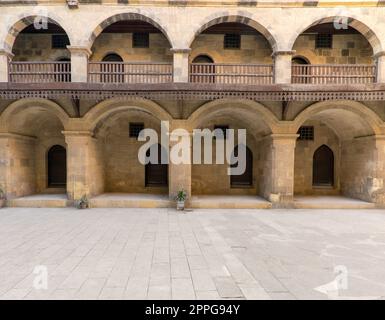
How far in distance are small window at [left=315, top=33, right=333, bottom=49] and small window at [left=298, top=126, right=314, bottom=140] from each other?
428cm

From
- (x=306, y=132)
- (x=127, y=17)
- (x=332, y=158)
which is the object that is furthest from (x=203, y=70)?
(x=332, y=158)

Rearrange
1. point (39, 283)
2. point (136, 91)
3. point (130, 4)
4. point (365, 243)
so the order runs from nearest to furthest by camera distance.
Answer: point (39, 283)
point (365, 243)
point (136, 91)
point (130, 4)

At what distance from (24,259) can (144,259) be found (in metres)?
2.56

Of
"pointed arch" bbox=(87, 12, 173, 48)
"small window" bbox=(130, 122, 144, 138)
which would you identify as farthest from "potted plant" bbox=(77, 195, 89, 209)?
"pointed arch" bbox=(87, 12, 173, 48)

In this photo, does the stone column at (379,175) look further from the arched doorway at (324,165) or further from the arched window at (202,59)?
the arched window at (202,59)

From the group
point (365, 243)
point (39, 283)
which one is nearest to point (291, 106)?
point (365, 243)

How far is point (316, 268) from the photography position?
15.2 feet

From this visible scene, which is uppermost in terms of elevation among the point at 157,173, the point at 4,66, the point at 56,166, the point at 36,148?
the point at 4,66

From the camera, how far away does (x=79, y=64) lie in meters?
10.0

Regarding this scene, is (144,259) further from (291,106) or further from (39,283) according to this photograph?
(291,106)

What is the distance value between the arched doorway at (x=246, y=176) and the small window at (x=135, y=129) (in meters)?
5.60

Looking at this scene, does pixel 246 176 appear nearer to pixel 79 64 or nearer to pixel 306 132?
pixel 306 132

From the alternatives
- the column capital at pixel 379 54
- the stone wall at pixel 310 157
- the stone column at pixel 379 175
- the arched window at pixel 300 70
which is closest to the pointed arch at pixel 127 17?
the arched window at pixel 300 70

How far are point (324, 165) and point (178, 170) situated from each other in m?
8.89
